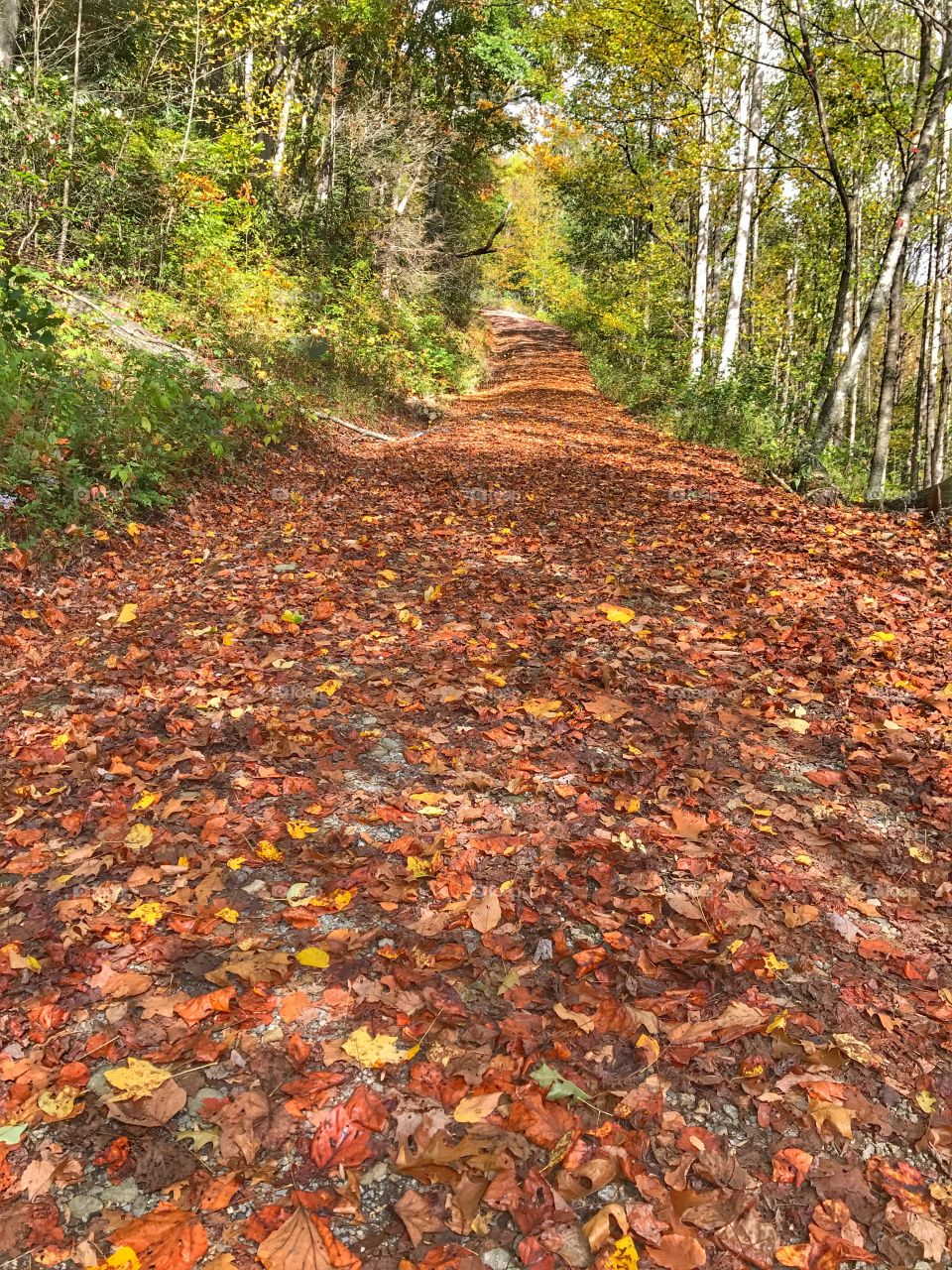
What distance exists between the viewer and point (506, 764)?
371 centimetres

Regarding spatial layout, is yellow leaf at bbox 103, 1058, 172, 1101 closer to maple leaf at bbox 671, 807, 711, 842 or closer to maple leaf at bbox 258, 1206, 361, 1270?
maple leaf at bbox 258, 1206, 361, 1270

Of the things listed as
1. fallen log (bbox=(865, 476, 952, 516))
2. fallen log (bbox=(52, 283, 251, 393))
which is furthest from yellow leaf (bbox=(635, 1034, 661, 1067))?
fallen log (bbox=(52, 283, 251, 393))

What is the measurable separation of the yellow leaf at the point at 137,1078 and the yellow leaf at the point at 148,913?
1.96ft

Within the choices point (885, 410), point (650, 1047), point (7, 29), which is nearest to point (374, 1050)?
point (650, 1047)

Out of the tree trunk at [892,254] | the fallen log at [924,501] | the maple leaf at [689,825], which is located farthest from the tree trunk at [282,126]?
the maple leaf at [689,825]

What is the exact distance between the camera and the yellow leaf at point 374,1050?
2.23 metres

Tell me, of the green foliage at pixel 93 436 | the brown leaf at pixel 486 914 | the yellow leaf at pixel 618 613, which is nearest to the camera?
the brown leaf at pixel 486 914

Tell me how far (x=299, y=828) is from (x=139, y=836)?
0.66m

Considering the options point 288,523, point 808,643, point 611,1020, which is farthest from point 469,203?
point 611,1020

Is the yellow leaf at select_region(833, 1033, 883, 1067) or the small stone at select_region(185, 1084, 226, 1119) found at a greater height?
the yellow leaf at select_region(833, 1033, 883, 1067)

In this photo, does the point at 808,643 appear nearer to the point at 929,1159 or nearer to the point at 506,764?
the point at 506,764

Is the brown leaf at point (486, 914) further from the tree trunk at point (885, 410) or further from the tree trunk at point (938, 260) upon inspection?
the tree trunk at point (938, 260)

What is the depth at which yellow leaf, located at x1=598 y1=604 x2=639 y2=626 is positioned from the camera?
5335mm

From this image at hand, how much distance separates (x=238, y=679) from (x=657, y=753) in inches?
96.4
